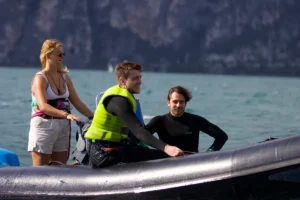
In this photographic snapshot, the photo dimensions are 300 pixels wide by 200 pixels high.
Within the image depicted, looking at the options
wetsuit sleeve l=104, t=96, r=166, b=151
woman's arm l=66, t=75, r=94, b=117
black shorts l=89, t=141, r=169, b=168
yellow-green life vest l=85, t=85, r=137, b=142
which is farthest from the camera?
woman's arm l=66, t=75, r=94, b=117

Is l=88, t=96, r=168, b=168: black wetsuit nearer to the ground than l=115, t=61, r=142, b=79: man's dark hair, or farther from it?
nearer to the ground

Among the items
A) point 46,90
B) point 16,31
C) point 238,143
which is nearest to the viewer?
point 46,90

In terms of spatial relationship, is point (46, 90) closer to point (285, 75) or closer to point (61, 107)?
point (61, 107)

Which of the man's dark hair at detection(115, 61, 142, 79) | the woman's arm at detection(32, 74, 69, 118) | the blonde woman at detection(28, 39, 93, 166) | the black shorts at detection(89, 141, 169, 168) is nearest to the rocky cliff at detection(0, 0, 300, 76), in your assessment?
the blonde woman at detection(28, 39, 93, 166)

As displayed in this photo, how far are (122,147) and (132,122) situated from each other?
398mm

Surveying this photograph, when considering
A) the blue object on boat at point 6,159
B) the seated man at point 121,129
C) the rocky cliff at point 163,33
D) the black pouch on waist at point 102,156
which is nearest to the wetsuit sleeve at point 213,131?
the seated man at point 121,129

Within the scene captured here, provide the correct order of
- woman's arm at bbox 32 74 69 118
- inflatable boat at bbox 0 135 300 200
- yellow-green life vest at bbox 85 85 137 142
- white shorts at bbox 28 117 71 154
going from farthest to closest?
1. white shorts at bbox 28 117 71 154
2. woman's arm at bbox 32 74 69 118
3. yellow-green life vest at bbox 85 85 137 142
4. inflatable boat at bbox 0 135 300 200

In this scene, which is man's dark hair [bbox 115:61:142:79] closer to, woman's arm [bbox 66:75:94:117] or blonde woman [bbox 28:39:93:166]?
blonde woman [bbox 28:39:93:166]

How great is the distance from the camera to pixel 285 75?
107 meters

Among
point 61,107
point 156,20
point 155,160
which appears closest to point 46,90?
point 61,107

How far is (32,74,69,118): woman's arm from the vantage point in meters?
5.90

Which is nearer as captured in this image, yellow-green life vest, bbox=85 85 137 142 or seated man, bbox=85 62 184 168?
seated man, bbox=85 62 184 168

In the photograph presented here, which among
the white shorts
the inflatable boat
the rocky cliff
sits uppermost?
the rocky cliff

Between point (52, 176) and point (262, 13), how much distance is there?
328ft
